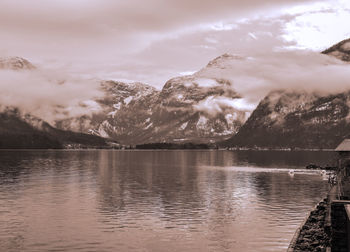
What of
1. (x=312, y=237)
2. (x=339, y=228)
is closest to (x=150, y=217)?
(x=312, y=237)

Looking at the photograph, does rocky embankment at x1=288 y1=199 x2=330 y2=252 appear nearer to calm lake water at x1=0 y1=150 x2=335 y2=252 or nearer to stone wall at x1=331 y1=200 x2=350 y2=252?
stone wall at x1=331 y1=200 x2=350 y2=252

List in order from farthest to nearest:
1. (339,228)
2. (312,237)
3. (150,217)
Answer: (150,217) → (312,237) → (339,228)

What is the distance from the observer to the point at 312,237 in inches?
2056

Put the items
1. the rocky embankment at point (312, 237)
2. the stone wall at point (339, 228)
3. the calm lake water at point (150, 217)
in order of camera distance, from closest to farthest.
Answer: the stone wall at point (339, 228), the rocky embankment at point (312, 237), the calm lake water at point (150, 217)

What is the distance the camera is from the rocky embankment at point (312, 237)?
47.5 metres

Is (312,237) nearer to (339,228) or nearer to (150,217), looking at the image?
(339,228)

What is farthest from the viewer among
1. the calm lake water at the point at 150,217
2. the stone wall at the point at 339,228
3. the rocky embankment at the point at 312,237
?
the calm lake water at the point at 150,217

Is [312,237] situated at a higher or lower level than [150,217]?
higher

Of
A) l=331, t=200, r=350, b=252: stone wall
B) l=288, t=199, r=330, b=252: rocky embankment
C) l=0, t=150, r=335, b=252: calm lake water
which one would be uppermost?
l=331, t=200, r=350, b=252: stone wall

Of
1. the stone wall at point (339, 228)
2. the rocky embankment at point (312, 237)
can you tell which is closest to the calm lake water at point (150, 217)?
the rocky embankment at point (312, 237)

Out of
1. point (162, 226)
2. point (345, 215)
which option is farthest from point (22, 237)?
point (345, 215)

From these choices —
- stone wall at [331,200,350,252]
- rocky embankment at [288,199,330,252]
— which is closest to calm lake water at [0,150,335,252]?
rocky embankment at [288,199,330,252]

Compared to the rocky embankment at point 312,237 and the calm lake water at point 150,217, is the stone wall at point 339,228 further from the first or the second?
the calm lake water at point 150,217

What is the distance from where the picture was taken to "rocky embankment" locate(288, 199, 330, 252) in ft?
156
